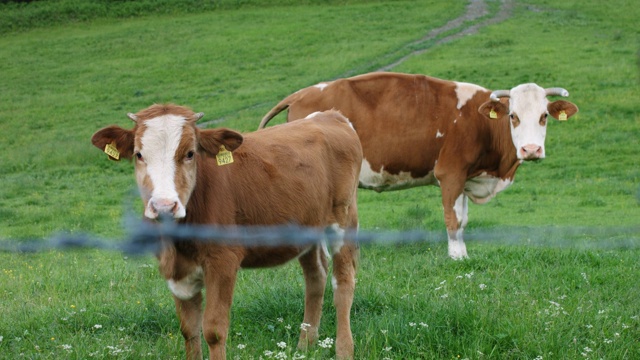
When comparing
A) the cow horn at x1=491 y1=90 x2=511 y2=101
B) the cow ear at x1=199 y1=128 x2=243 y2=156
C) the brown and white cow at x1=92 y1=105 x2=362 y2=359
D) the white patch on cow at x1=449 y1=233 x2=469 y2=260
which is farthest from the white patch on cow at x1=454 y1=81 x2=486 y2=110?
the cow ear at x1=199 y1=128 x2=243 y2=156

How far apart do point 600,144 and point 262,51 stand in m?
19.0

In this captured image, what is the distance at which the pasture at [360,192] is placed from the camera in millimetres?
6109

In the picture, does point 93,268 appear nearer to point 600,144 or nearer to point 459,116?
point 459,116

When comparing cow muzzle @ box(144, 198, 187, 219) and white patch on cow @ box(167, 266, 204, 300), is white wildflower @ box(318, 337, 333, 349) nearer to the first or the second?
white patch on cow @ box(167, 266, 204, 300)

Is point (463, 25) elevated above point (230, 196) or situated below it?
below

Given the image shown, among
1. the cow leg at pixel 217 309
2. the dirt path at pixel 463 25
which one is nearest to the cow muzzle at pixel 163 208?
the cow leg at pixel 217 309

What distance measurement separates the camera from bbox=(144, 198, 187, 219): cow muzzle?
4930 millimetres

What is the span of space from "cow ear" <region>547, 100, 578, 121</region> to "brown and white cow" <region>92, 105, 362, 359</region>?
16.2 ft

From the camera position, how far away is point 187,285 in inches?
222

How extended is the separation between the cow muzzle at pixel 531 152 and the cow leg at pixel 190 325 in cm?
561

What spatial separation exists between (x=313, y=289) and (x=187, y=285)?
130 centimetres

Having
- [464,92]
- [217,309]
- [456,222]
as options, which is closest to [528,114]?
[464,92]

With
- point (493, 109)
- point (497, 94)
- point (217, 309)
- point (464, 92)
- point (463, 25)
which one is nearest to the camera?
point (217, 309)

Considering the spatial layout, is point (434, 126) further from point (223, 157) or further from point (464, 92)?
A: point (223, 157)
